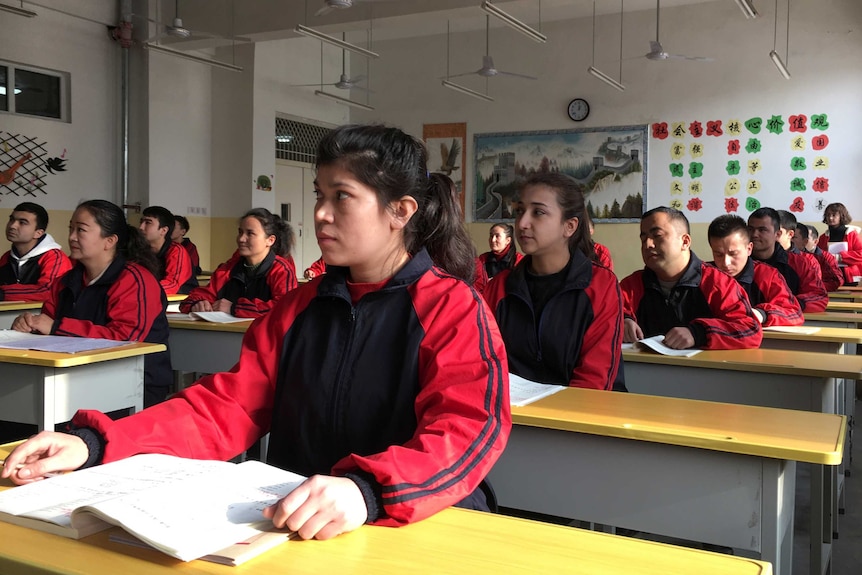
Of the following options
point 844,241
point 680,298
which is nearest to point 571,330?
point 680,298

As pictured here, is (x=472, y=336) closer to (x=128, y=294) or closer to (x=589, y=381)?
(x=589, y=381)

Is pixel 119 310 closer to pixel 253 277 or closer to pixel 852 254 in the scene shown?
pixel 253 277

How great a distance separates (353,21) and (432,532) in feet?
28.4

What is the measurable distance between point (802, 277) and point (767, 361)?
266cm

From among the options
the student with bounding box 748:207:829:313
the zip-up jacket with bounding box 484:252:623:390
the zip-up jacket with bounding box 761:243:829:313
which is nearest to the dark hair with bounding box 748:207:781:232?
the student with bounding box 748:207:829:313

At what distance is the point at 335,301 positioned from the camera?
4.63 ft

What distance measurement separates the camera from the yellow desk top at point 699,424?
1618mm

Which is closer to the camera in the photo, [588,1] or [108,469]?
[108,469]

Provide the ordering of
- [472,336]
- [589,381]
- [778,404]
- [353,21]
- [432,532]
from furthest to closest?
[353,21] → [778,404] → [589,381] → [472,336] → [432,532]

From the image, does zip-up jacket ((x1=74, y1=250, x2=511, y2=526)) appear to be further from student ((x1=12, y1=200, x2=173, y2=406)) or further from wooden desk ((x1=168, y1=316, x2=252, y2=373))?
wooden desk ((x1=168, y1=316, x2=252, y2=373))

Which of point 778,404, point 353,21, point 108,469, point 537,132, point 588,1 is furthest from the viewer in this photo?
point 537,132

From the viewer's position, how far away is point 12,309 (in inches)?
183

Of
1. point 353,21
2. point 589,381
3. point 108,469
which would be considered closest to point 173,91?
point 353,21

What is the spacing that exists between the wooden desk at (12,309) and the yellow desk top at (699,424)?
367 centimetres
